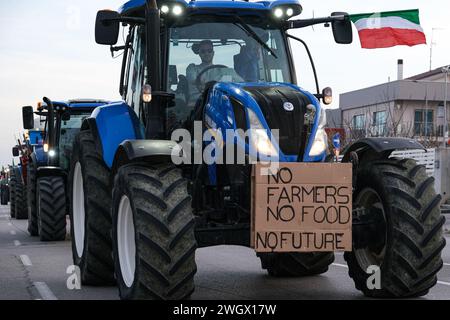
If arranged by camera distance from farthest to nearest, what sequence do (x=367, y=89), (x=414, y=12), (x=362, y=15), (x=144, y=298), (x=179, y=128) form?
(x=367, y=89) → (x=414, y=12) → (x=362, y=15) → (x=179, y=128) → (x=144, y=298)

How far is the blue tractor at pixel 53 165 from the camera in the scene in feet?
52.8

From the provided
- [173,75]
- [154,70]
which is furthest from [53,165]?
[154,70]

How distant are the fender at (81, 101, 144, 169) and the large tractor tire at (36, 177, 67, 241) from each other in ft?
22.8

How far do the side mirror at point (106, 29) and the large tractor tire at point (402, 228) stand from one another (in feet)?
8.90

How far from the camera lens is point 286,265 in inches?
396

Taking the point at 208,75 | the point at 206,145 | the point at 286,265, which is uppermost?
the point at 208,75

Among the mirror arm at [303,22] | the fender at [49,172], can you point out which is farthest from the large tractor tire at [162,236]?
the fender at [49,172]

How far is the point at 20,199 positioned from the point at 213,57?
18740 millimetres

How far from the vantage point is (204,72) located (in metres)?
8.62

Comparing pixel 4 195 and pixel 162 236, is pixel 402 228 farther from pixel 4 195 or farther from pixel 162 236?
pixel 4 195

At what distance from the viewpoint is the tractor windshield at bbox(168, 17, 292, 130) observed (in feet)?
28.2

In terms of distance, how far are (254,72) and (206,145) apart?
1.12m

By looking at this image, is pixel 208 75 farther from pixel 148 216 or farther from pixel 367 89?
pixel 367 89
